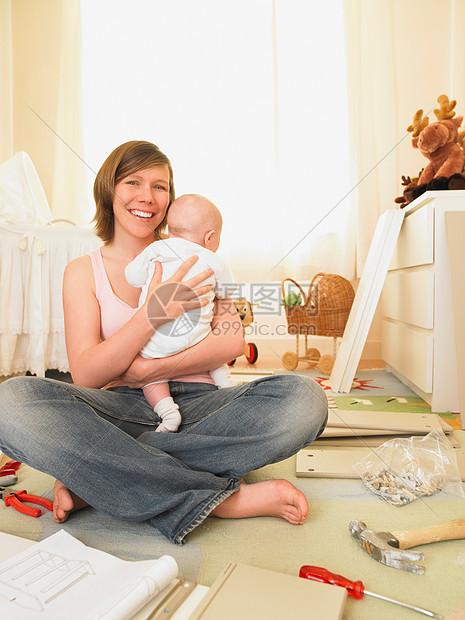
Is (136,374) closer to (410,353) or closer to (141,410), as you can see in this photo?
(141,410)

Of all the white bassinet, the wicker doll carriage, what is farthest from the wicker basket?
the white bassinet

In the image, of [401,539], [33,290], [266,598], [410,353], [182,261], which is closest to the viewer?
[266,598]

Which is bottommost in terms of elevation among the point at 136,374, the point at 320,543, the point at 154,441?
the point at 320,543

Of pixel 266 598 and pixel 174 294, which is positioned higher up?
pixel 174 294

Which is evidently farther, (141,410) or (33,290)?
(33,290)

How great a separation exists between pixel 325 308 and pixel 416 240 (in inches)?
27.3

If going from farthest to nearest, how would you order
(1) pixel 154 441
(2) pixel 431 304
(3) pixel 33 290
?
1. (3) pixel 33 290
2. (2) pixel 431 304
3. (1) pixel 154 441

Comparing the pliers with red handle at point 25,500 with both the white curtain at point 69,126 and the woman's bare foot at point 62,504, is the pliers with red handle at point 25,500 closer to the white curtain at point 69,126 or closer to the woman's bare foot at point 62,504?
the woman's bare foot at point 62,504

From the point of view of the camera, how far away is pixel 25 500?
1000 millimetres

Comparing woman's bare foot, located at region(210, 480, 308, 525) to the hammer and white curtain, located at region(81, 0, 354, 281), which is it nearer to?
the hammer

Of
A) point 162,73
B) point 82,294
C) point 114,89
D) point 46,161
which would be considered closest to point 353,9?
point 162,73

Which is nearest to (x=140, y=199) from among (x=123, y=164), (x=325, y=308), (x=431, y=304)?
(x=123, y=164)

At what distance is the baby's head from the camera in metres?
1.10

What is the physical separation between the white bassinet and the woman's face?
100 centimetres
